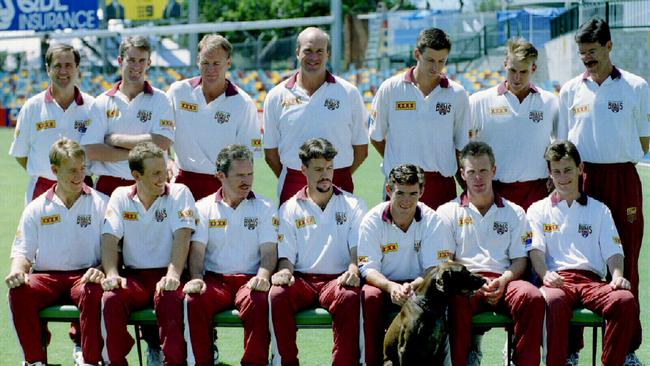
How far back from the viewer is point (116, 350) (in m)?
5.70

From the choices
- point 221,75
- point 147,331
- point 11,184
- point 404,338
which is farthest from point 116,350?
point 11,184

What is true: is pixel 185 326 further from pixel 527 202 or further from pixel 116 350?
pixel 527 202

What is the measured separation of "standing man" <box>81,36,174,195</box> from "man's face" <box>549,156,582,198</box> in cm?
255

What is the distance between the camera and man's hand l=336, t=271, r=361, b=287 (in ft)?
18.9

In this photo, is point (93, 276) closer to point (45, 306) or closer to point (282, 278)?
point (45, 306)

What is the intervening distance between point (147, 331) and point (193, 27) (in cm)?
2143

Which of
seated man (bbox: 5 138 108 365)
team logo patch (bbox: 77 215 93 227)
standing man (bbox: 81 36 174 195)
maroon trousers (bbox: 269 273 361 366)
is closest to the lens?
maroon trousers (bbox: 269 273 361 366)

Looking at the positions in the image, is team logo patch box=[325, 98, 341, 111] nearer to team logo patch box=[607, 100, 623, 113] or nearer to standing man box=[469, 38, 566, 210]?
standing man box=[469, 38, 566, 210]

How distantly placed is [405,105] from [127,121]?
6.16ft

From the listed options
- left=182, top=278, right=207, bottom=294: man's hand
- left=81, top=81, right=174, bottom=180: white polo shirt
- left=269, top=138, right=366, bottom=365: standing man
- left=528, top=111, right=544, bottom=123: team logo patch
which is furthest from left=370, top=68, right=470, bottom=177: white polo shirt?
left=182, top=278, right=207, bottom=294: man's hand

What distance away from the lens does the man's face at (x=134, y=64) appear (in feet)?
21.7

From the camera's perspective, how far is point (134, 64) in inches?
262

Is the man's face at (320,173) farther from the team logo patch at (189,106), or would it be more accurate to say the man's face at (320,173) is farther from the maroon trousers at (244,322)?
the team logo patch at (189,106)

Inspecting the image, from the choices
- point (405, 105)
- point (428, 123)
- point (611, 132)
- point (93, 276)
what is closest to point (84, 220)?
point (93, 276)
